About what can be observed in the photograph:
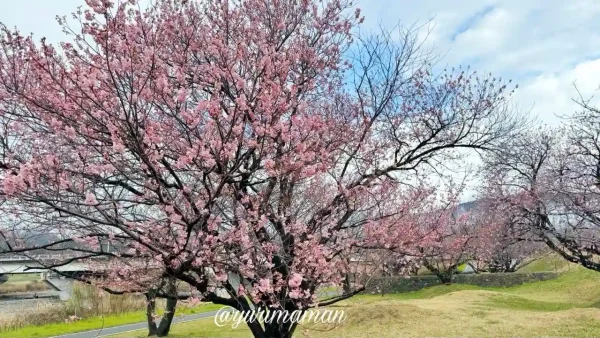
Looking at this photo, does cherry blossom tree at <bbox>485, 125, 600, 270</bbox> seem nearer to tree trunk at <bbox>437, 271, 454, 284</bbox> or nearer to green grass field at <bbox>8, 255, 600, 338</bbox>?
green grass field at <bbox>8, 255, 600, 338</bbox>

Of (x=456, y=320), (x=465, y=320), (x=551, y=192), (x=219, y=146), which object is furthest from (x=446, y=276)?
(x=219, y=146)

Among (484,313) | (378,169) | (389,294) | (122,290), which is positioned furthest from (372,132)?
(389,294)

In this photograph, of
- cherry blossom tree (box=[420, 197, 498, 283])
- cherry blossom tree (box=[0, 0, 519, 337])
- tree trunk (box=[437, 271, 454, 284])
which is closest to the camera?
cherry blossom tree (box=[0, 0, 519, 337])

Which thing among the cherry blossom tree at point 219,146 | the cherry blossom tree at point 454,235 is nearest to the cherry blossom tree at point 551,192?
the cherry blossom tree at point 454,235

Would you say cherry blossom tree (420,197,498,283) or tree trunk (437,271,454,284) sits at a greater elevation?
cherry blossom tree (420,197,498,283)

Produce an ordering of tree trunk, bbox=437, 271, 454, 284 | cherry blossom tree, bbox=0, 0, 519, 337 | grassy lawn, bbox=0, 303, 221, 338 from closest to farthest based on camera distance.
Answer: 1. cherry blossom tree, bbox=0, 0, 519, 337
2. grassy lawn, bbox=0, 303, 221, 338
3. tree trunk, bbox=437, 271, 454, 284

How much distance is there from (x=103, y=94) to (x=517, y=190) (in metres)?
14.6

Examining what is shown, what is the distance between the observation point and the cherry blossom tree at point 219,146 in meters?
3.55

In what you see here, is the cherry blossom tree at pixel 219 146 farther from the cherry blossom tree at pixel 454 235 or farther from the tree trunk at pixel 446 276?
the tree trunk at pixel 446 276

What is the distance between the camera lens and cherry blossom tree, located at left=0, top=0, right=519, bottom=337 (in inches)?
140

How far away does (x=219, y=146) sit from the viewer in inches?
142

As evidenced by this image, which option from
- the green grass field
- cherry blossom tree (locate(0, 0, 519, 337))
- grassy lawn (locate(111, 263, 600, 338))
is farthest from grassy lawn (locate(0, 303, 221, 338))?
cherry blossom tree (locate(0, 0, 519, 337))

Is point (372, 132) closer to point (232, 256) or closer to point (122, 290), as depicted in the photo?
point (232, 256)

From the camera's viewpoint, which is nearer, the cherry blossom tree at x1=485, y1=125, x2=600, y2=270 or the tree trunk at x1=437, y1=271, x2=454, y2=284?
the cherry blossom tree at x1=485, y1=125, x2=600, y2=270
